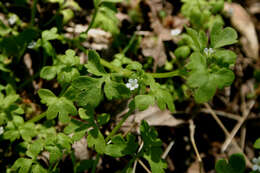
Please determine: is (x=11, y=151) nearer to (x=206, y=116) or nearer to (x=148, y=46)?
(x=148, y=46)

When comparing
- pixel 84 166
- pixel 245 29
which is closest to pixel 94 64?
pixel 84 166

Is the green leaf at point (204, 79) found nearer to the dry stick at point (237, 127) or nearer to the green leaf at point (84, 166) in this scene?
the green leaf at point (84, 166)

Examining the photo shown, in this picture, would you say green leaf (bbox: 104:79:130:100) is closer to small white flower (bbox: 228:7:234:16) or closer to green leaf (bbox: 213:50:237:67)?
green leaf (bbox: 213:50:237:67)

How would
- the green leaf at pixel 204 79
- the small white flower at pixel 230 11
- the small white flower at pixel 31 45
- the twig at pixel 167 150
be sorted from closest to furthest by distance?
the green leaf at pixel 204 79 < the small white flower at pixel 31 45 < the twig at pixel 167 150 < the small white flower at pixel 230 11

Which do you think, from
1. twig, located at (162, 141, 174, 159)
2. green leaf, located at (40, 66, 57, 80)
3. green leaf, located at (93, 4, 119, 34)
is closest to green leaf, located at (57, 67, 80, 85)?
green leaf, located at (40, 66, 57, 80)

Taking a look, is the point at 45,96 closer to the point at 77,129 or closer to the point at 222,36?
the point at 77,129

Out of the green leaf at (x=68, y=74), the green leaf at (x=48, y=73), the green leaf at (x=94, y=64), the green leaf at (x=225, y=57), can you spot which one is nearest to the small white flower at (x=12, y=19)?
the green leaf at (x=48, y=73)
